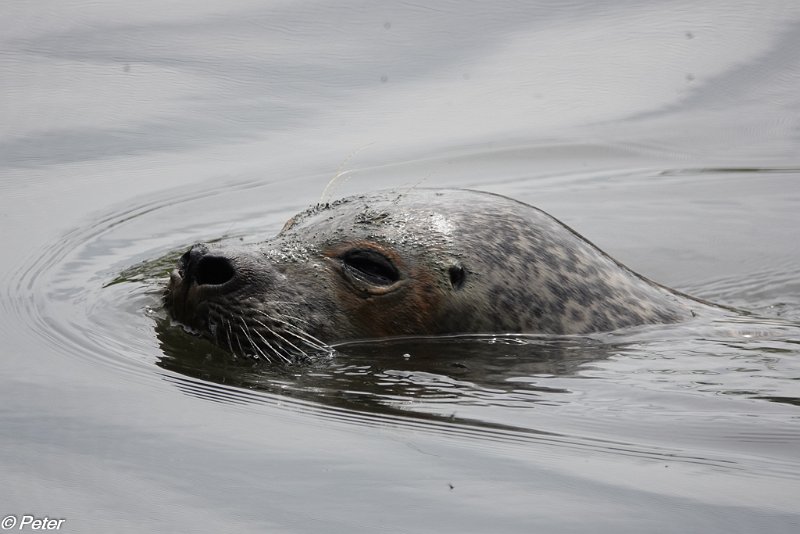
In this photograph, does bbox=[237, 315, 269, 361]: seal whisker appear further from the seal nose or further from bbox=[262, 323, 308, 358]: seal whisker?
the seal nose

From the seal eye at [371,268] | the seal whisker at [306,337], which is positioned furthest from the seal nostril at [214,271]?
the seal eye at [371,268]

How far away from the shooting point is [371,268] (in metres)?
6.61

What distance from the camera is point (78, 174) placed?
924 centimetres

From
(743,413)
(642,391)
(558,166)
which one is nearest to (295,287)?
(642,391)

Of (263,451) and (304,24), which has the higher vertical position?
(304,24)

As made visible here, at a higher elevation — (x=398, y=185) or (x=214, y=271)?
(x=398, y=185)

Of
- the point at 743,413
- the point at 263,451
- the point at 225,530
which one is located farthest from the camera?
the point at 743,413

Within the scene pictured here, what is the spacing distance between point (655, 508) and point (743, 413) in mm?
1316

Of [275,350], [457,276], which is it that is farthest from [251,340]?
[457,276]

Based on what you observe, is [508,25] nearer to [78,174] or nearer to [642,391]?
[78,174]

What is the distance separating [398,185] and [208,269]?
10.2 feet

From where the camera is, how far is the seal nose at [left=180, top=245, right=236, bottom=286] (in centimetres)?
638

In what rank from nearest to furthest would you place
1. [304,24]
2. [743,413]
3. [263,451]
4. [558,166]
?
[263,451] < [743,413] < [558,166] < [304,24]

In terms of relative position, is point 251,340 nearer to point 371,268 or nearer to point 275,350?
point 275,350
